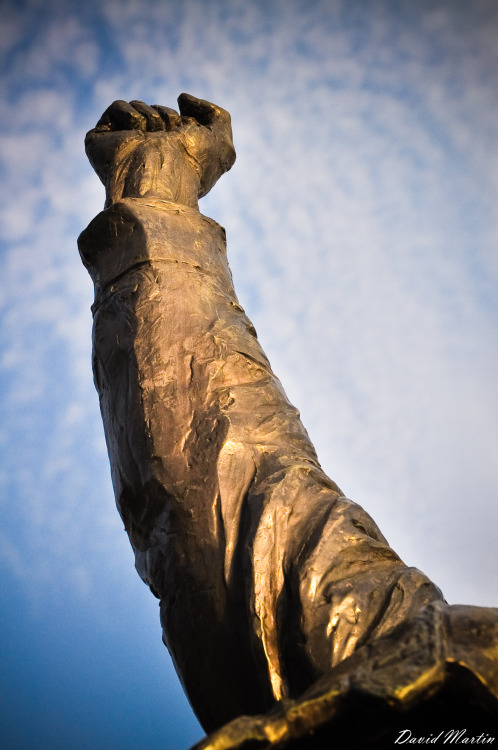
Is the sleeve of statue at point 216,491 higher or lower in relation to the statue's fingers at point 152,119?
lower

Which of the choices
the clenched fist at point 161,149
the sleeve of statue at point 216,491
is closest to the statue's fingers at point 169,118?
the clenched fist at point 161,149

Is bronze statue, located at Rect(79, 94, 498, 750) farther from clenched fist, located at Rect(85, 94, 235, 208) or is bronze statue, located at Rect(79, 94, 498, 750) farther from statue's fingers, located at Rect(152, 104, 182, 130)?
statue's fingers, located at Rect(152, 104, 182, 130)

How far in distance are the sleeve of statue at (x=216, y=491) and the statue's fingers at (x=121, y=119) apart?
2.98 feet

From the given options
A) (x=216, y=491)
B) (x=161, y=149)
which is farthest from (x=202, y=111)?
(x=216, y=491)

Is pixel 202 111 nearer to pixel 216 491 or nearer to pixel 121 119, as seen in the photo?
pixel 121 119

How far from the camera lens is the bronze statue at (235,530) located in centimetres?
109

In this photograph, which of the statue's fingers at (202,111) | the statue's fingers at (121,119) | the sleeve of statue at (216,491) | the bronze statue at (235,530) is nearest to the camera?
the bronze statue at (235,530)

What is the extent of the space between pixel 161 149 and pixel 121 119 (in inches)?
19.1

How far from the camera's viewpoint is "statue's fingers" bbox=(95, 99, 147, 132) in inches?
142

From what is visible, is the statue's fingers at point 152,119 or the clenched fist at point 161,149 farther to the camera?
the statue's fingers at point 152,119

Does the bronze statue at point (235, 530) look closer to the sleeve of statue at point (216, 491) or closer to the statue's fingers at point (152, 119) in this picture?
the sleeve of statue at point (216, 491)

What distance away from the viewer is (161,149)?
331 cm

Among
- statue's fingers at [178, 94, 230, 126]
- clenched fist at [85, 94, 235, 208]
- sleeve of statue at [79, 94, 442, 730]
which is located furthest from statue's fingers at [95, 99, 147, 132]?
sleeve of statue at [79, 94, 442, 730]

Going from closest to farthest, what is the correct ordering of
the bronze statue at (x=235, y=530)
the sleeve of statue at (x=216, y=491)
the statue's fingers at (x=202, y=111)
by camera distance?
the bronze statue at (x=235, y=530) < the sleeve of statue at (x=216, y=491) < the statue's fingers at (x=202, y=111)
